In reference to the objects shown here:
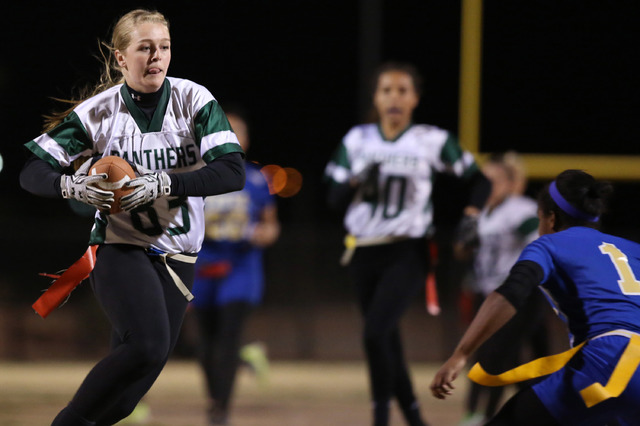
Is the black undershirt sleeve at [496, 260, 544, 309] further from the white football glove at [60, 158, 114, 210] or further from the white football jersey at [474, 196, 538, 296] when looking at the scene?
the white football jersey at [474, 196, 538, 296]

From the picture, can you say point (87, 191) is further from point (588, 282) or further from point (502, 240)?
point (502, 240)

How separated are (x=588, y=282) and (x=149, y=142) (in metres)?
1.76

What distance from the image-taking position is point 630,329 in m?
3.31

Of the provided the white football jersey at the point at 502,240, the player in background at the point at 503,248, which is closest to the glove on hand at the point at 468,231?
the player in background at the point at 503,248

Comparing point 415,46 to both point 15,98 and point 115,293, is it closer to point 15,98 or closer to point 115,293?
point 15,98

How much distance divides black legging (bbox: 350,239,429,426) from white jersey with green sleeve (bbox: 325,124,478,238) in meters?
0.12

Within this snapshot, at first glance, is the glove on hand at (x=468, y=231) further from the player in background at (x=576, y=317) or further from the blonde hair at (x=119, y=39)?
the blonde hair at (x=119, y=39)

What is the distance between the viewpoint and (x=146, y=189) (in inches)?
136

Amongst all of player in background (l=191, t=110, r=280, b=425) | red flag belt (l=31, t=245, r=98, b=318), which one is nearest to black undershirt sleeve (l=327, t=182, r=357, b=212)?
player in background (l=191, t=110, r=280, b=425)

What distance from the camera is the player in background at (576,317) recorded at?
10.4ft

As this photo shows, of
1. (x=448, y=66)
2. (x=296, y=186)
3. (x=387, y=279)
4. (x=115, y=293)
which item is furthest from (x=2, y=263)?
(x=296, y=186)

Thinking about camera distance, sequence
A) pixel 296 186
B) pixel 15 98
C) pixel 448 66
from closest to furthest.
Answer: pixel 448 66 < pixel 15 98 < pixel 296 186

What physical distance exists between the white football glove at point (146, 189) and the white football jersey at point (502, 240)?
337 cm

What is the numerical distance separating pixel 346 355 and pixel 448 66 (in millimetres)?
3835
